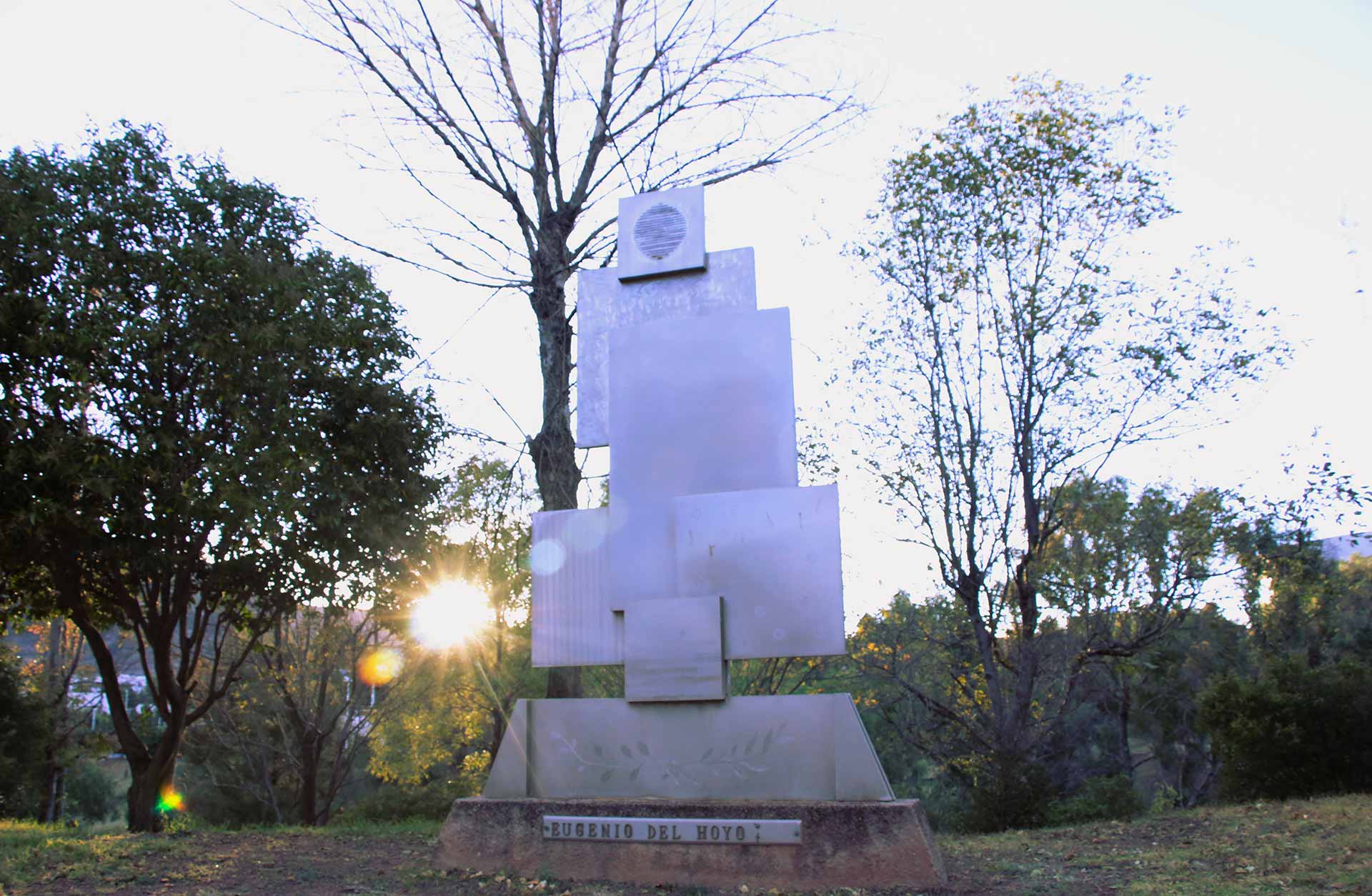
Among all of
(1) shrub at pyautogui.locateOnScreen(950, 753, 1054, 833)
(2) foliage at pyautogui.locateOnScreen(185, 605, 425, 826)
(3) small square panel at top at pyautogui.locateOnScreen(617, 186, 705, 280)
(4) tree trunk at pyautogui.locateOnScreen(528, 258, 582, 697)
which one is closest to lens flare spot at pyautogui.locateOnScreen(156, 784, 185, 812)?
(2) foliage at pyautogui.locateOnScreen(185, 605, 425, 826)

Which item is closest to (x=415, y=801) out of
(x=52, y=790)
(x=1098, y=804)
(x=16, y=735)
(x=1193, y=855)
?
(x=52, y=790)

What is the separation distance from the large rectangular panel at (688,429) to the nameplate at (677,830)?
1564 mm

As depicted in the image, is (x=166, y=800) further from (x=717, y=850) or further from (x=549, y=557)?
(x=717, y=850)

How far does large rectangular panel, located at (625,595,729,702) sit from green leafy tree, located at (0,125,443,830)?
4870mm

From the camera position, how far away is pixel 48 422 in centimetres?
1005

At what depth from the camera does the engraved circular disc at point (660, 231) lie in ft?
26.8

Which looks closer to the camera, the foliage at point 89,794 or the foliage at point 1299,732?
the foliage at point 1299,732

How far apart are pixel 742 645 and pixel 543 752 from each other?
1763 mm

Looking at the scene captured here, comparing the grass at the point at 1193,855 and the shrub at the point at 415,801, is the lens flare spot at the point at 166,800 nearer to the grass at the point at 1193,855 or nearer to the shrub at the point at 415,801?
the grass at the point at 1193,855

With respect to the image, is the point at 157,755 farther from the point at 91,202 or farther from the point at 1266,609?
the point at 1266,609

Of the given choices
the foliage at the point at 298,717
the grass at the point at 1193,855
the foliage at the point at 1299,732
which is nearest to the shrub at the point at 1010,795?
the foliage at the point at 1299,732

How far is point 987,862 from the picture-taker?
8.03 m

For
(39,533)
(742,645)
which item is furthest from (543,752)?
(39,533)

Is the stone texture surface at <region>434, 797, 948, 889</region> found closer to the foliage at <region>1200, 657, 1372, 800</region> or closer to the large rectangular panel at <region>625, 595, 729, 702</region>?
the large rectangular panel at <region>625, 595, 729, 702</region>
